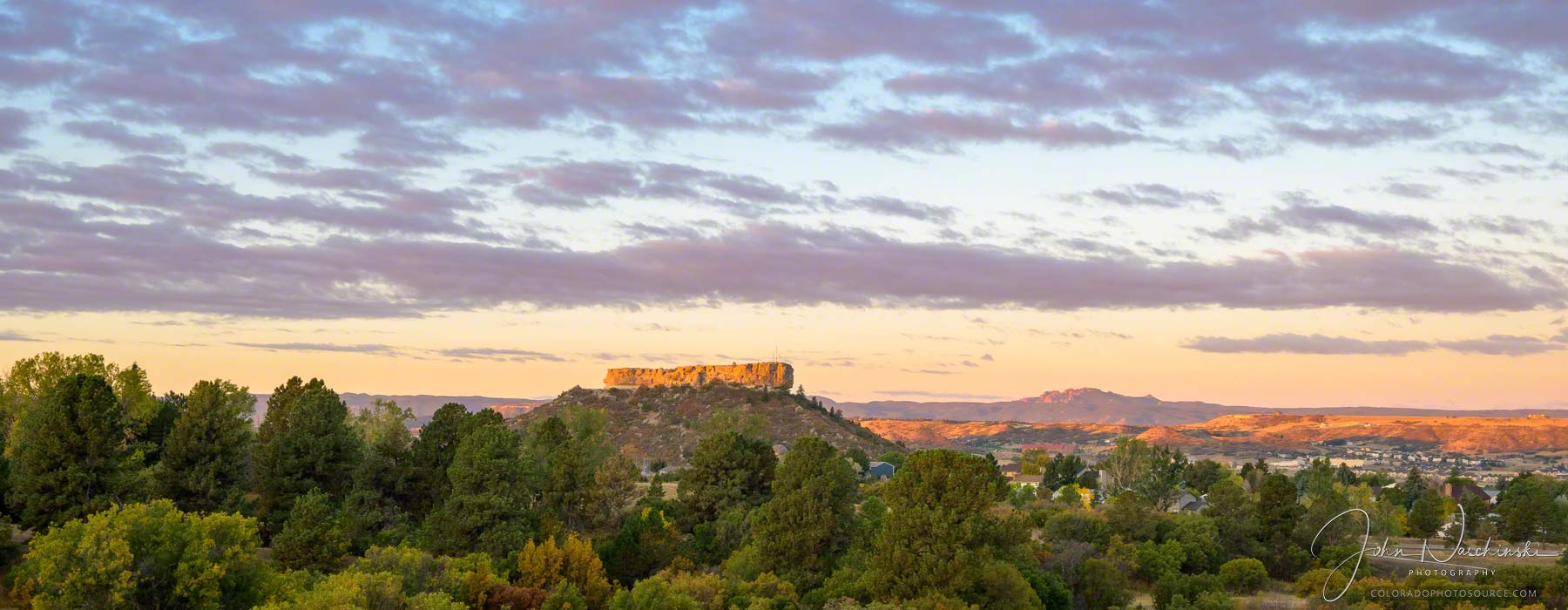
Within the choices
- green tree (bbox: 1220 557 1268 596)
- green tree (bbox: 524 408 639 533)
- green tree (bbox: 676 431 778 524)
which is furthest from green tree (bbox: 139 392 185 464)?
green tree (bbox: 1220 557 1268 596)

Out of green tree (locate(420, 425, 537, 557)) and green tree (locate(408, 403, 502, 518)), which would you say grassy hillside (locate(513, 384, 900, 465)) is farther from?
green tree (locate(420, 425, 537, 557))

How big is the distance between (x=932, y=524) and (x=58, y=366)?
2119 inches

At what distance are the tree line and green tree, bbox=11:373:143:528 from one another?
10cm

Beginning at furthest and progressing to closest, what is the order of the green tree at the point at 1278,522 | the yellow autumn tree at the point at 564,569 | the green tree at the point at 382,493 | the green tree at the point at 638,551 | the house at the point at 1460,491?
the house at the point at 1460,491 < the green tree at the point at 1278,522 < the green tree at the point at 638,551 < the green tree at the point at 382,493 < the yellow autumn tree at the point at 564,569

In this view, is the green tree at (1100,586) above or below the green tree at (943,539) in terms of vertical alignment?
below

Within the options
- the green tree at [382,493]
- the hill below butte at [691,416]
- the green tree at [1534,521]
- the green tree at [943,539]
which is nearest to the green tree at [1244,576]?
the green tree at [943,539]

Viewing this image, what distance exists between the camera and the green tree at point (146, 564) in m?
41.0

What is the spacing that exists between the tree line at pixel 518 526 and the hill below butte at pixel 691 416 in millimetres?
61541

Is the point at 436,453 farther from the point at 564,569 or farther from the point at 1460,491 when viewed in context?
the point at 1460,491

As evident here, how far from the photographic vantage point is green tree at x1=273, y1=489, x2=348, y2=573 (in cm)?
5059

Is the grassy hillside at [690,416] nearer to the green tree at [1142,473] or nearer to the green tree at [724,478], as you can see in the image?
the green tree at [1142,473]

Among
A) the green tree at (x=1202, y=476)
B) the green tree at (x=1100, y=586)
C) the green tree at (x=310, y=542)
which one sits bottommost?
the green tree at (x=1100, y=586)

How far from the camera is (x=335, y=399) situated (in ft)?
216

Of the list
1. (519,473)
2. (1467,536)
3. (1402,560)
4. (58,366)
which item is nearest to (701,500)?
(519,473)
